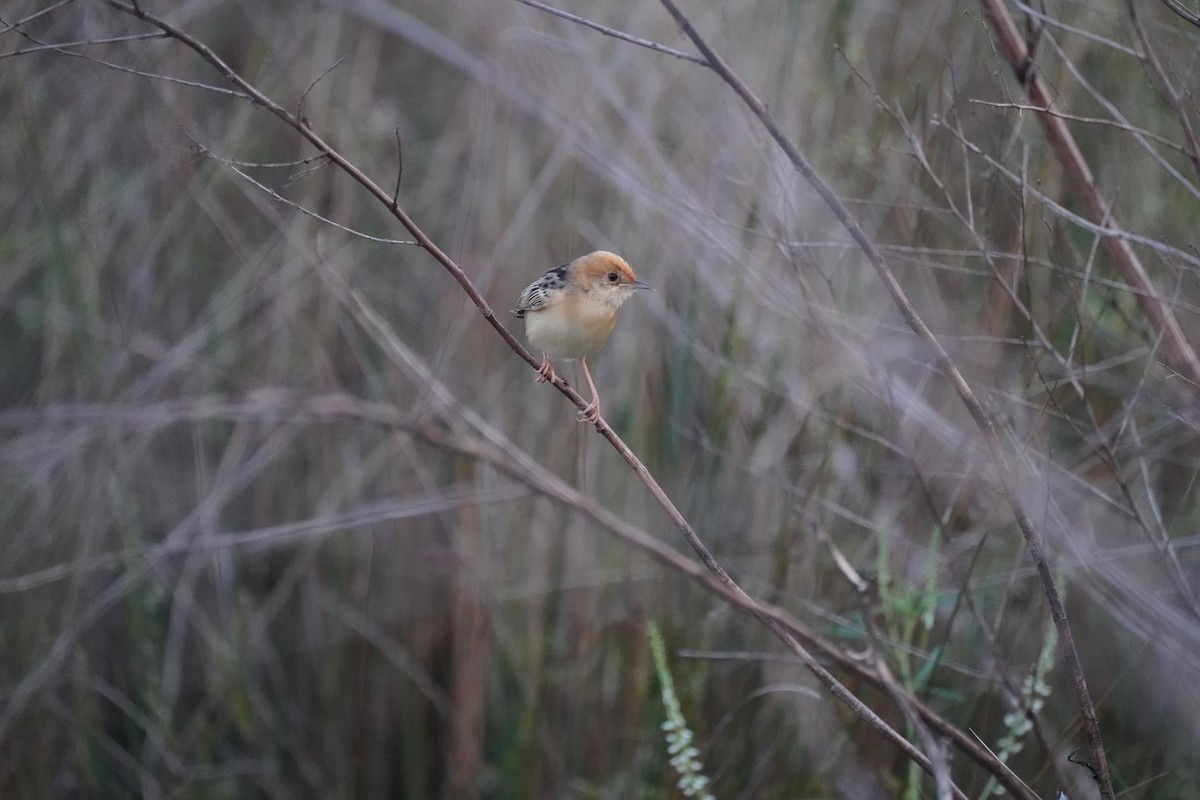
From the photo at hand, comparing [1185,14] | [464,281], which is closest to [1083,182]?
[1185,14]

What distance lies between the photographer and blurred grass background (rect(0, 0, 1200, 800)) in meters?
2.76

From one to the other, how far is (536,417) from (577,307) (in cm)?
134

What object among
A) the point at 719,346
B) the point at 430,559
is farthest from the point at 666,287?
the point at 430,559

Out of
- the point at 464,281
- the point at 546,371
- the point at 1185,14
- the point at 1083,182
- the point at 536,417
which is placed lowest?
the point at 536,417

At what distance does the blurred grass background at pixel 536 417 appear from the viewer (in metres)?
2.76

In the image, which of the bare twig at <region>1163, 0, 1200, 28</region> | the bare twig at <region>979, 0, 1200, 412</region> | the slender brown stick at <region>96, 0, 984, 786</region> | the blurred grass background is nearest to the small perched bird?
the blurred grass background

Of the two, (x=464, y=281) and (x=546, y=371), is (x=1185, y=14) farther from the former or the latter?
(x=546, y=371)

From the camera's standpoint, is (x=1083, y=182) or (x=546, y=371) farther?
(x=546, y=371)

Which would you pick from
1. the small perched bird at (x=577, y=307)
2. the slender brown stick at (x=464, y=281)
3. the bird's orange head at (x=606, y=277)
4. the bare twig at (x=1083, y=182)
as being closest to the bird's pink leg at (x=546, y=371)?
the small perched bird at (x=577, y=307)

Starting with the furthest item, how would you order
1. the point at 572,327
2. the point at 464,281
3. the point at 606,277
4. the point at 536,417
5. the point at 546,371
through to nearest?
the point at 536,417, the point at 606,277, the point at 572,327, the point at 546,371, the point at 464,281

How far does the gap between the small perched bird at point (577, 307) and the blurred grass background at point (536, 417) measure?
265 mm

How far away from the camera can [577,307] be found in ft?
8.47

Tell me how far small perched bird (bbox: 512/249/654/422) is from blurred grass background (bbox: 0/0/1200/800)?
0.87 feet

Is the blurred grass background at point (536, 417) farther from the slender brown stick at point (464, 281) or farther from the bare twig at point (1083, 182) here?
the slender brown stick at point (464, 281)
